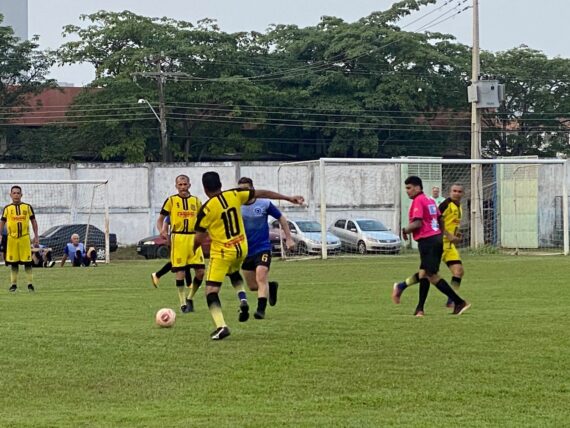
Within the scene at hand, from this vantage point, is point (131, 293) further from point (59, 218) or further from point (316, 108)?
point (316, 108)

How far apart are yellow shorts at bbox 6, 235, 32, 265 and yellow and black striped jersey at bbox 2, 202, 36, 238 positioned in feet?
0.33

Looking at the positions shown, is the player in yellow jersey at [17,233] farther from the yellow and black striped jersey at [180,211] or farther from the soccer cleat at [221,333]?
the soccer cleat at [221,333]

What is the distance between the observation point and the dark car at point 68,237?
39781 mm

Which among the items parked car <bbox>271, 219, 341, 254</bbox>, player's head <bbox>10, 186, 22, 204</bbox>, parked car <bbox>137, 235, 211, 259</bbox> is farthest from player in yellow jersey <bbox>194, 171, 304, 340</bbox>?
parked car <bbox>137, 235, 211, 259</bbox>

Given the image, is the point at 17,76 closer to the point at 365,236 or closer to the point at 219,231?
the point at 365,236

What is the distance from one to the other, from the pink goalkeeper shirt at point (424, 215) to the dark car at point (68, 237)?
25624 mm

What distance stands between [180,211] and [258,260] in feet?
8.20

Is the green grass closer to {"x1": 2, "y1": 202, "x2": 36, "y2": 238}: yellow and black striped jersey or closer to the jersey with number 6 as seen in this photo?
the jersey with number 6

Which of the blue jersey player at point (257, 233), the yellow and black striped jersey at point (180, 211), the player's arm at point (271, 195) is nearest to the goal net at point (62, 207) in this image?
the yellow and black striped jersey at point (180, 211)

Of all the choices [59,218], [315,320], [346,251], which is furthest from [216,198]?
[59,218]

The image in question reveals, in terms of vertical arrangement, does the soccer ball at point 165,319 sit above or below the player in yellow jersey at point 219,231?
below

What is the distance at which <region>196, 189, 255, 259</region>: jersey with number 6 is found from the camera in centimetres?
1228

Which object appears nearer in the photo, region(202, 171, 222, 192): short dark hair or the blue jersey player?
region(202, 171, 222, 192): short dark hair

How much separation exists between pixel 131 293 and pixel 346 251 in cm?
1910
